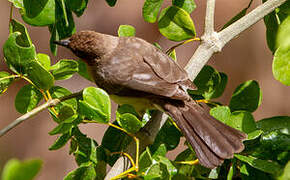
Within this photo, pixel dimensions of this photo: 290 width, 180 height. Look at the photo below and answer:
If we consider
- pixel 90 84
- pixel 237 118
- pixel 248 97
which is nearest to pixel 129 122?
pixel 237 118

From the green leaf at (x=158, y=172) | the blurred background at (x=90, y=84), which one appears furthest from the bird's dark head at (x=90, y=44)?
the blurred background at (x=90, y=84)

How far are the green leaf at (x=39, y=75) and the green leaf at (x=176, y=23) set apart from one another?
0.43 m

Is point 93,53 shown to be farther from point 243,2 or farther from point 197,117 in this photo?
point 243,2

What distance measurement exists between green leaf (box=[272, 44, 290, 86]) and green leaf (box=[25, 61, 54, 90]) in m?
0.55

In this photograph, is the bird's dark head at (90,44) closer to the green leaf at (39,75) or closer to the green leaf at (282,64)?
the green leaf at (39,75)

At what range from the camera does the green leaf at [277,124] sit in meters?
1.09

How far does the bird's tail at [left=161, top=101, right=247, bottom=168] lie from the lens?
1.08 meters

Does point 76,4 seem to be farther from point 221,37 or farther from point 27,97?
point 221,37

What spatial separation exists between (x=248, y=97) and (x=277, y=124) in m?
0.14

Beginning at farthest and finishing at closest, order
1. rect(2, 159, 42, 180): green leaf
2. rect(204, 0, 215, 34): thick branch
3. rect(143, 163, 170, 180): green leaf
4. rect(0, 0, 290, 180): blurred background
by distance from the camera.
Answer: rect(0, 0, 290, 180): blurred background < rect(204, 0, 215, 34): thick branch < rect(143, 163, 170, 180): green leaf < rect(2, 159, 42, 180): green leaf

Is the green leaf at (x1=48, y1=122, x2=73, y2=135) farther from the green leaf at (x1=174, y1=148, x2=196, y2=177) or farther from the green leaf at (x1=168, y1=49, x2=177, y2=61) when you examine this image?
the green leaf at (x1=168, y1=49, x2=177, y2=61)

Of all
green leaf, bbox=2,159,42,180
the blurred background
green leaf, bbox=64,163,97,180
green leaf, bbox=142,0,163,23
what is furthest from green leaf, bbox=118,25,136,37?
the blurred background

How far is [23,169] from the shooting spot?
1.53 ft

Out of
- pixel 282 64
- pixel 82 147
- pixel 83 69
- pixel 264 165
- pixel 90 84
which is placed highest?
pixel 282 64
